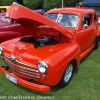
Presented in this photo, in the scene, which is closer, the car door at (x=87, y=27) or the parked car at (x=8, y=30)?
the car door at (x=87, y=27)

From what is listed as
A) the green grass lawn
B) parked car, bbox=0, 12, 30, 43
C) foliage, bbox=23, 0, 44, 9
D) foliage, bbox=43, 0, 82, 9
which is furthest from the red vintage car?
foliage, bbox=23, 0, 44, 9

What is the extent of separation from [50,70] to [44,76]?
174 mm

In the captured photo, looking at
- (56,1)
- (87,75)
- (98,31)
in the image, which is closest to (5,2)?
(56,1)

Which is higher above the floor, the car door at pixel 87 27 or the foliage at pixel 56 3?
the car door at pixel 87 27

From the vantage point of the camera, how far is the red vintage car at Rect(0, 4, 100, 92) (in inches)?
120

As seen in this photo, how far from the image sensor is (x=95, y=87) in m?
3.74

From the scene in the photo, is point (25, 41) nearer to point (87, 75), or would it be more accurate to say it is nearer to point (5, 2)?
point (87, 75)

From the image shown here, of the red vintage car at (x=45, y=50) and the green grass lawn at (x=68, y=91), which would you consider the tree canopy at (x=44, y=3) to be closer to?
the red vintage car at (x=45, y=50)

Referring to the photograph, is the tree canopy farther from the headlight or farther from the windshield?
the headlight

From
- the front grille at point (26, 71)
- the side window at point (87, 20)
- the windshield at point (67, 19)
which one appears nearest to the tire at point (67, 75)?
the front grille at point (26, 71)

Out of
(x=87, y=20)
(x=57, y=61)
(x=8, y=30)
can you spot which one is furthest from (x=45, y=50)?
(x=8, y=30)

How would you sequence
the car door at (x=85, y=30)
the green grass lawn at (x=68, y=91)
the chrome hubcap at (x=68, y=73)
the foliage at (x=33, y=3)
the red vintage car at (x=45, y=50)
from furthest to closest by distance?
the foliage at (x=33, y=3) < the car door at (x=85, y=30) < the chrome hubcap at (x=68, y=73) < the green grass lawn at (x=68, y=91) < the red vintage car at (x=45, y=50)

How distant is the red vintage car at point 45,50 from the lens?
3061 millimetres

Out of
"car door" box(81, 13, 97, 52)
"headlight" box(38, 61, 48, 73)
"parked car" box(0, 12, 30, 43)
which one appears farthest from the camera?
"parked car" box(0, 12, 30, 43)
